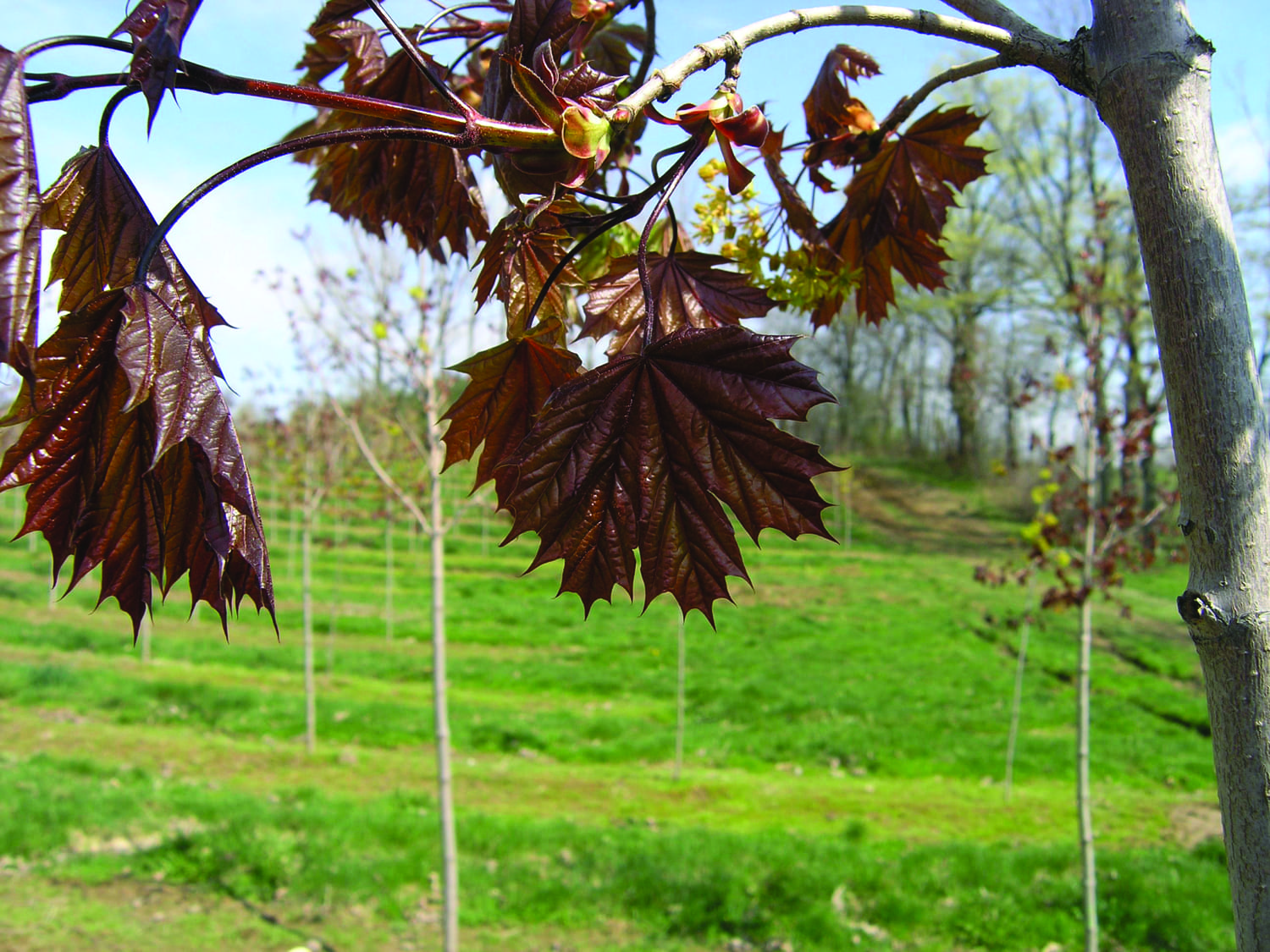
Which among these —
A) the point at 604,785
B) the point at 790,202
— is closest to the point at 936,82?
the point at 790,202

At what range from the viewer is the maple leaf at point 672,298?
2.72 feet

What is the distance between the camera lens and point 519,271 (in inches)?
32.2

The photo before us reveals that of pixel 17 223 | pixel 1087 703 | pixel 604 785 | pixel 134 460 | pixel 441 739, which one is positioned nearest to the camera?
pixel 17 223

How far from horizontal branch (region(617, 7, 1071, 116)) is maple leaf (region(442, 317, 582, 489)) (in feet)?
0.74

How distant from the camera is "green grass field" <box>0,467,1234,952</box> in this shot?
6090 mm

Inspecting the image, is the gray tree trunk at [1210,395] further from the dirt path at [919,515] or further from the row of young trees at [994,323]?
the dirt path at [919,515]

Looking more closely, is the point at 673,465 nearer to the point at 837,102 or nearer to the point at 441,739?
the point at 837,102

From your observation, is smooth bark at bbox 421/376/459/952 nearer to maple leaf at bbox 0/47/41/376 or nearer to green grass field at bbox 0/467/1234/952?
green grass field at bbox 0/467/1234/952

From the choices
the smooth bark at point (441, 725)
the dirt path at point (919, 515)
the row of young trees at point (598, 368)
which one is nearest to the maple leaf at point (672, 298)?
the row of young trees at point (598, 368)

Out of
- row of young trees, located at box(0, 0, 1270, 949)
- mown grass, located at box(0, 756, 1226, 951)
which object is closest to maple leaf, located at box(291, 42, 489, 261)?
row of young trees, located at box(0, 0, 1270, 949)

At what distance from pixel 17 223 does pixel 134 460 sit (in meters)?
0.21

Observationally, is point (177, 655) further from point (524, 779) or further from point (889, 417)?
point (889, 417)

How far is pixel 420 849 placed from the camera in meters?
6.98

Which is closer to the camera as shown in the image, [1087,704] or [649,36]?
[649,36]
